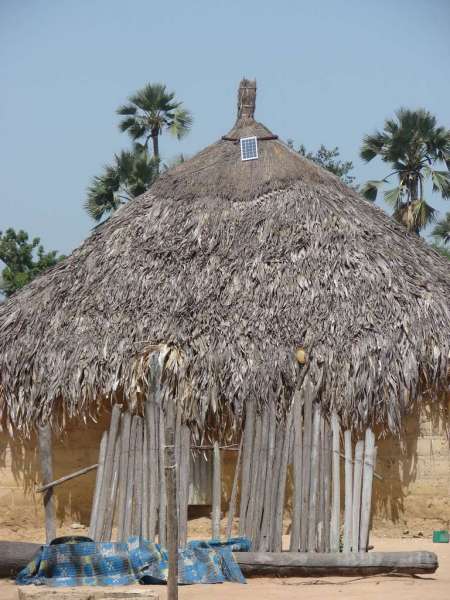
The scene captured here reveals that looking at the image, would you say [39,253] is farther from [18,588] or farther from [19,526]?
[18,588]

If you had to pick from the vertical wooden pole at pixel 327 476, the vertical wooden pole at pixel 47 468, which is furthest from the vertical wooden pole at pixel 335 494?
the vertical wooden pole at pixel 47 468

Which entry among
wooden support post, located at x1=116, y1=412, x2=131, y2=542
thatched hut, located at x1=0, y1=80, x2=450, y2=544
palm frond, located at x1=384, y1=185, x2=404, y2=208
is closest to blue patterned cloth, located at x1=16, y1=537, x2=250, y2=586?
wooden support post, located at x1=116, y1=412, x2=131, y2=542

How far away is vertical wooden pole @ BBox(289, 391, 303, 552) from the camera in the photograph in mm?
10922

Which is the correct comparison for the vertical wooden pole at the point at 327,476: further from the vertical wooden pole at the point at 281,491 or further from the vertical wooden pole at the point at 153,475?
the vertical wooden pole at the point at 153,475

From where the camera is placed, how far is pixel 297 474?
36.3ft

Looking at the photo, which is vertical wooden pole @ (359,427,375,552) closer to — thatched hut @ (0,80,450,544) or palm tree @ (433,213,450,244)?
thatched hut @ (0,80,450,544)

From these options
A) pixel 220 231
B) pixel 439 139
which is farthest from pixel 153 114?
pixel 220 231

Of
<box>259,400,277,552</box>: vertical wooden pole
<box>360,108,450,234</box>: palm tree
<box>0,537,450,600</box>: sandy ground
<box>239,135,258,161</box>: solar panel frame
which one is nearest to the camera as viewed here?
<box>0,537,450,600</box>: sandy ground

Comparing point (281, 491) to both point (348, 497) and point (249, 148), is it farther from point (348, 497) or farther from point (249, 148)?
point (249, 148)

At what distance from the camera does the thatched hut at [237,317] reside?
12.2 metres

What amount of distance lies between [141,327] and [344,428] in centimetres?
239

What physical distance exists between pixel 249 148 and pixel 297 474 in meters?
5.51

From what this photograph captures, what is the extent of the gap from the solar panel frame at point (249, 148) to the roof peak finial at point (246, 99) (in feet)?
2.03

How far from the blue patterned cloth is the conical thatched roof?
189 cm
